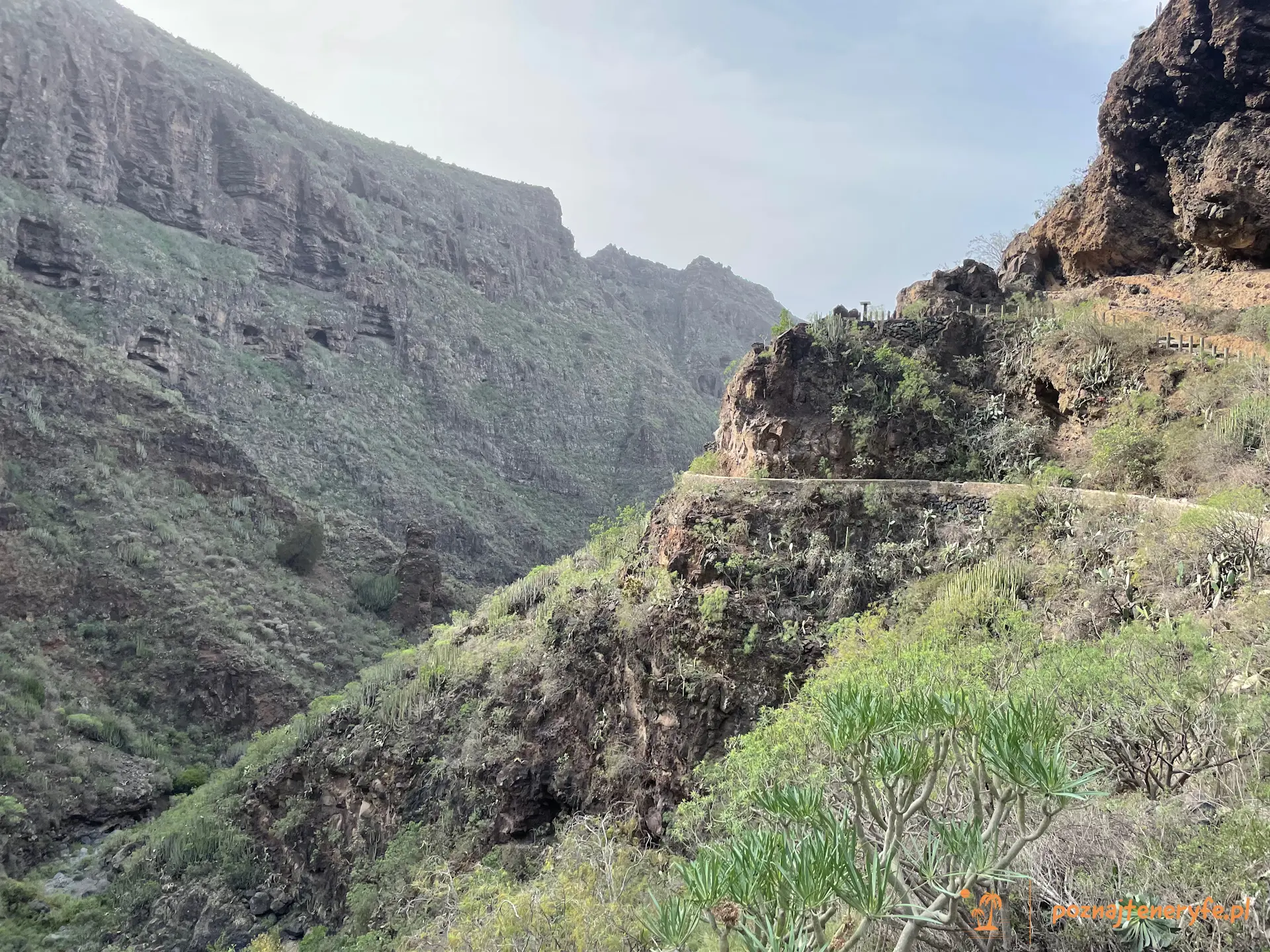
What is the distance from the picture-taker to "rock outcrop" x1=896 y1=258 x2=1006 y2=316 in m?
17.3

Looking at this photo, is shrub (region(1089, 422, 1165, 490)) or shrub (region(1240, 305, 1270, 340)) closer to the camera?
shrub (region(1089, 422, 1165, 490))

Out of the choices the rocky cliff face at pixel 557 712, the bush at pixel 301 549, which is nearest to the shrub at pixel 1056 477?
the rocky cliff face at pixel 557 712

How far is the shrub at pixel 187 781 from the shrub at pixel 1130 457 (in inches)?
1042

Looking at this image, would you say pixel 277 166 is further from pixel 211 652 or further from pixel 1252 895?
pixel 1252 895

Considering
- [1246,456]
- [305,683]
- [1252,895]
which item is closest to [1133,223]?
[1246,456]

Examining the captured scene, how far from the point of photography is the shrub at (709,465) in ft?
53.6

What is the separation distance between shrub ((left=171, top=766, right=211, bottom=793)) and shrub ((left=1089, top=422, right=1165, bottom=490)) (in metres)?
26.5

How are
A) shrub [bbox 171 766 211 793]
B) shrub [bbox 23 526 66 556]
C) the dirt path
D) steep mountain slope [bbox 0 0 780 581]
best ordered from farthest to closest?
steep mountain slope [bbox 0 0 780 581], shrub [bbox 23 526 66 556], shrub [bbox 171 766 211 793], the dirt path

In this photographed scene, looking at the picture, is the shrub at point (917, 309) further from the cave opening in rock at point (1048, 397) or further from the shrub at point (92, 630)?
the shrub at point (92, 630)

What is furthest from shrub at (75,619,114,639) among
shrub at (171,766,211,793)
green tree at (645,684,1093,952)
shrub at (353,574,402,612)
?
green tree at (645,684,1093,952)

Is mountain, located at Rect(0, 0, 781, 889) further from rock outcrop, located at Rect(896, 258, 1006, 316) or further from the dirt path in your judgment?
rock outcrop, located at Rect(896, 258, 1006, 316)

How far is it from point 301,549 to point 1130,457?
1307 inches

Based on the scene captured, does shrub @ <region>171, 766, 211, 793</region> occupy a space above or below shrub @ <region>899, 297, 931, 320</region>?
below

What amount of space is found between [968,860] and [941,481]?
403 inches
